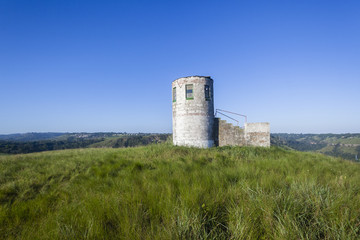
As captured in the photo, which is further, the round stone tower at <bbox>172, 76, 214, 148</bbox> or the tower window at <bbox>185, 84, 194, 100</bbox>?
the tower window at <bbox>185, 84, 194, 100</bbox>

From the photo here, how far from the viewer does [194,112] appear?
12.1 meters

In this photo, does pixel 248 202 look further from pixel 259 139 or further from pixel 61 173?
pixel 259 139

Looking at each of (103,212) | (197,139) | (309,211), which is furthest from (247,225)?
(197,139)

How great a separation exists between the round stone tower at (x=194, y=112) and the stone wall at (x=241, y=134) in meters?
0.73

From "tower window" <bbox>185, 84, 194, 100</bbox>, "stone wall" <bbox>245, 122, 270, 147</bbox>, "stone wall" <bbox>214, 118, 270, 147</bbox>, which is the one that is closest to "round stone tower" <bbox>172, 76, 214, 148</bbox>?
"tower window" <bbox>185, 84, 194, 100</bbox>

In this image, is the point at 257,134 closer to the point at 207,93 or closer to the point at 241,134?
the point at 241,134

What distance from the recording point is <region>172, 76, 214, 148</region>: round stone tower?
12023 millimetres

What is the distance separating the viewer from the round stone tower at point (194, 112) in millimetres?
12023

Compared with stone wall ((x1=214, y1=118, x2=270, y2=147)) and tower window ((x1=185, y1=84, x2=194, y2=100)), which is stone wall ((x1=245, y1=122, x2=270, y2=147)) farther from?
A: tower window ((x1=185, y1=84, x2=194, y2=100))

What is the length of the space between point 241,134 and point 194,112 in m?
4.11

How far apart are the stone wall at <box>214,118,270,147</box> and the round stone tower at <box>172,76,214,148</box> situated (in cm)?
73

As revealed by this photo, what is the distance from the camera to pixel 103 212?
2344mm

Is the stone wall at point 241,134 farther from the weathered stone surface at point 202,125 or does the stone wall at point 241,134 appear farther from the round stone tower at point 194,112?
the round stone tower at point 194,112

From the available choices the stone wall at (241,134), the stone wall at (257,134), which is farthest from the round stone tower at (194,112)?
the stone wall at (257,134)
